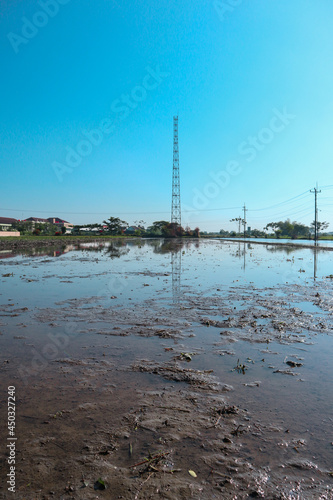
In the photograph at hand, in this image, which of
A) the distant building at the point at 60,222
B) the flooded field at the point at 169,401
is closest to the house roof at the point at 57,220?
the distant building at the point at 60,222

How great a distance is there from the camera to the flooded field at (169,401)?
2.67m

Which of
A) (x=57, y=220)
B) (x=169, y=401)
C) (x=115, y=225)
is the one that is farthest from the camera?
(x=57, y=220)

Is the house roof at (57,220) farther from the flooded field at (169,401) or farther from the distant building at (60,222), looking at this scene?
the flooded field at (169,401)

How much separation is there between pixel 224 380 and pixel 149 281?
9565 mm

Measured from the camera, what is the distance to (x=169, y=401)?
156 inches

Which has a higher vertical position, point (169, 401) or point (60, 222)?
point (60, 222)

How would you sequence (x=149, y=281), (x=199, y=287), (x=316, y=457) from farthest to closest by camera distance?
(x=149, y=281) → (x=199, y=287) → (x=316, y=457)

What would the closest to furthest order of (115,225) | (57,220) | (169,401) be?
1. (169,401)
2. (115,225)
3. (57,220)

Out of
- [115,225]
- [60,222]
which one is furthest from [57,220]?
[115,225]

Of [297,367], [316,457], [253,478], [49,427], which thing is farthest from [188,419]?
[297,367]

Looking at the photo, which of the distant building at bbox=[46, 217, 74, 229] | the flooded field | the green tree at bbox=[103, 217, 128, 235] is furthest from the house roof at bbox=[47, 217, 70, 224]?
the flooded field

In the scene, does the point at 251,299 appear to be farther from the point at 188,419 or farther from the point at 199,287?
the point at 188,419

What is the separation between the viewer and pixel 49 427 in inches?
134

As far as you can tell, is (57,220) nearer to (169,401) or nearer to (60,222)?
(60,222)
